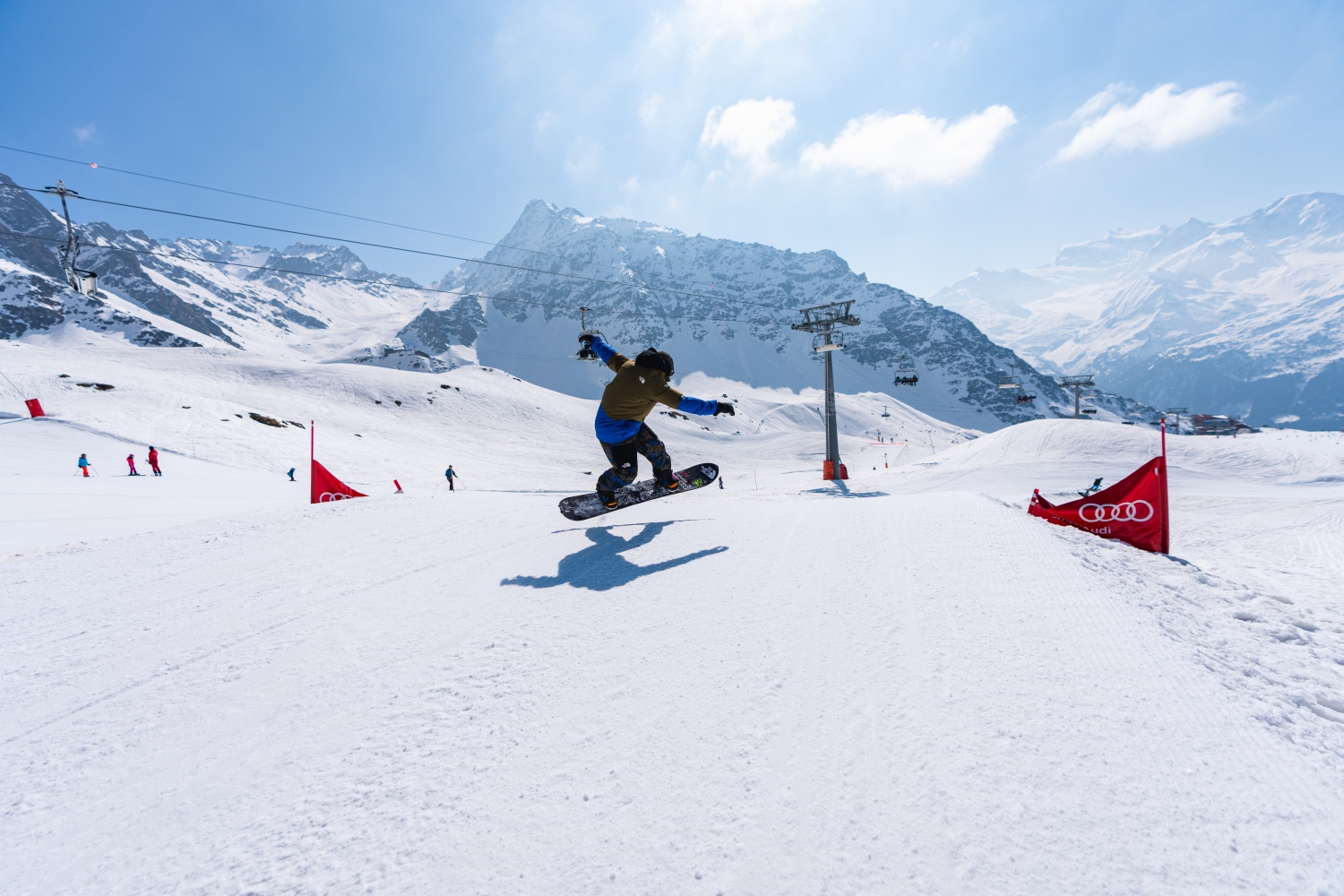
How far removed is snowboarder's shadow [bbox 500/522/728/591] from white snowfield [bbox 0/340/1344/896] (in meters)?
0.04

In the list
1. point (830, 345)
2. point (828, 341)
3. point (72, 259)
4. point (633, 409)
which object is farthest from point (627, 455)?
point (828, 341)

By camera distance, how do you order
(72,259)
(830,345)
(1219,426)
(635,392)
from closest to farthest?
(635,392)
(72,259)
(830,345)
(1219,426)

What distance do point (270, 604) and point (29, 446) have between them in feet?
94.7

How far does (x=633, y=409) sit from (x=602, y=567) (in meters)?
2.62

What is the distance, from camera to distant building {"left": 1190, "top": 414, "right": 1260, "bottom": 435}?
3929 inches

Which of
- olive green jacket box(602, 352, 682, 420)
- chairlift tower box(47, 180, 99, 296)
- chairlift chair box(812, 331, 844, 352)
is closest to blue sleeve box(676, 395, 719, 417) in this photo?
olive green jacket box(602, 352, 682, 420)

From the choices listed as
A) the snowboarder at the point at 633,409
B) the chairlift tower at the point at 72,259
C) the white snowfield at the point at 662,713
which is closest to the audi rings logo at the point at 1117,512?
the white snowfield at the point at 662,713

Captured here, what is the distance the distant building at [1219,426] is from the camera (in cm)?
9981

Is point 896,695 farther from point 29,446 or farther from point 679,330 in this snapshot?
point 679,330

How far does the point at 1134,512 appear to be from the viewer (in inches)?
279

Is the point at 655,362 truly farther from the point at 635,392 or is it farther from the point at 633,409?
the point at 633,409

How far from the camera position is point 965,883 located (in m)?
1.58

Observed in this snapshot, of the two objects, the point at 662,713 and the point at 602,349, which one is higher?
the point at 602,349

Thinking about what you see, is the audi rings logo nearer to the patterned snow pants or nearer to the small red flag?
the patterned snow pants
